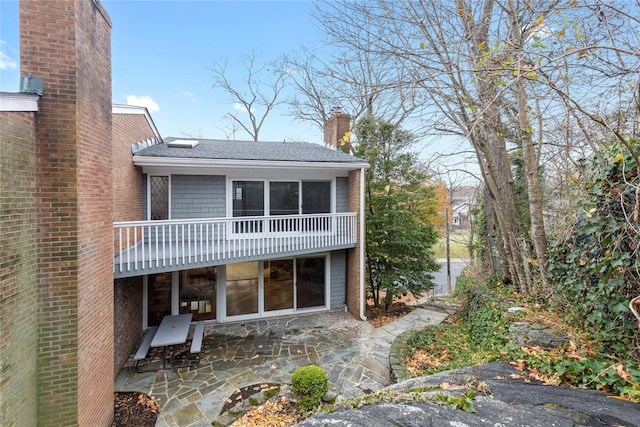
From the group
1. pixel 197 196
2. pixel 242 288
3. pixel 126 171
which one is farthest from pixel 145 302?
pixel 126 171

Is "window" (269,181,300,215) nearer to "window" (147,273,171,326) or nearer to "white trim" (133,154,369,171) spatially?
"white trim" (133,154,369,171)

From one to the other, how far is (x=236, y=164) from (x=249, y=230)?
6.23 ft

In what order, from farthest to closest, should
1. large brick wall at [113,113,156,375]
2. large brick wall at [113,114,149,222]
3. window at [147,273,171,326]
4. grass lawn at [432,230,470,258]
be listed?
grass lawn at [432,230,470,258]
window at [147,273,171,326]
large brick wall at [113,114,149,222]
large brick wall at [113,113,156,375]

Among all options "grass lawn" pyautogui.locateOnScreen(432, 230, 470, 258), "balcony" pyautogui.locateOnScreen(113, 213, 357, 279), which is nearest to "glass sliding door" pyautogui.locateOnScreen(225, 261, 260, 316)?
"balcony" pyautogui.locateOnScreen(113, 213, 357, 279)

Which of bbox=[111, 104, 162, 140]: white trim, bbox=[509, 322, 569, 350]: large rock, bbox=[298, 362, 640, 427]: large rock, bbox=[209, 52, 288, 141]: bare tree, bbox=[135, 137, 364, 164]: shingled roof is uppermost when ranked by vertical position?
bbox=[209, 52, 288, 141]: bare tree

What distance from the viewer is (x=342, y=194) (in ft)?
31.3

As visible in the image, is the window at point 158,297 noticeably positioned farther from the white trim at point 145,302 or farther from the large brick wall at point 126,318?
the large brick wall at point 126,318

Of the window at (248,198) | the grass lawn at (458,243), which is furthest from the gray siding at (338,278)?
the grass lawn at (458,243)

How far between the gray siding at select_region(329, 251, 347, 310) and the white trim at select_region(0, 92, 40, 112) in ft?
26.1

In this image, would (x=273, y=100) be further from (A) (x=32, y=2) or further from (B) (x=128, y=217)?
(A) (x=32, y=2)

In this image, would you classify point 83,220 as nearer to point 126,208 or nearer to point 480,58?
point 126,208

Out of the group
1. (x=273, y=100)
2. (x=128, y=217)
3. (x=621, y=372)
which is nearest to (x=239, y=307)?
(x=128, y=217)

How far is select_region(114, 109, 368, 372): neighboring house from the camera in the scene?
7574 mm

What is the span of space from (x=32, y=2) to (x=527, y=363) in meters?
8.33
